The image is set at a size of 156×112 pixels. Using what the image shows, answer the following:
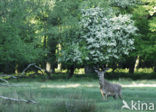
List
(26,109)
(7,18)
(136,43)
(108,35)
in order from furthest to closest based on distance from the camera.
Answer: (136,43) < (108,35) < (7,18) < (26,109)

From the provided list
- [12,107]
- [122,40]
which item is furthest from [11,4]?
[122,40]

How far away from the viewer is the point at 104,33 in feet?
119

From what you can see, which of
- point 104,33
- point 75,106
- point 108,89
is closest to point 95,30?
point 104,33

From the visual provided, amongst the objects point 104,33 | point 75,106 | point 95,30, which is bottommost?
point 75,106

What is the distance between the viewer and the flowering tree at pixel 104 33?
Result: 36.4 metres

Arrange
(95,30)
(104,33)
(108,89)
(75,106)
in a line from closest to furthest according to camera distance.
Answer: (75,106)
(108,89)
(104,33)
(95,30)

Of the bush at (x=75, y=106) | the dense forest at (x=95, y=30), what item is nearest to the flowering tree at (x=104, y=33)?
the dense forest at (x=95, y=30)

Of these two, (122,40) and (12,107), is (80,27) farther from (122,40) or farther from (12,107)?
(12,107)

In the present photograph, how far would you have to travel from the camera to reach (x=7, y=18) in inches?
691

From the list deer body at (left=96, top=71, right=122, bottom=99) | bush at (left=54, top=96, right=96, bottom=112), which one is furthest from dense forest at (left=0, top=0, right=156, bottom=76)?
bush at (left=54, top=96, right=96, bottom=112)

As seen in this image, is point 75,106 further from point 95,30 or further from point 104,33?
point 95,30

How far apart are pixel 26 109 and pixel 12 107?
2.02 ft

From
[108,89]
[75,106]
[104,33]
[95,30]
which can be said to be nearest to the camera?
[75,106]

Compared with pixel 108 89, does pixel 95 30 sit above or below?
above
